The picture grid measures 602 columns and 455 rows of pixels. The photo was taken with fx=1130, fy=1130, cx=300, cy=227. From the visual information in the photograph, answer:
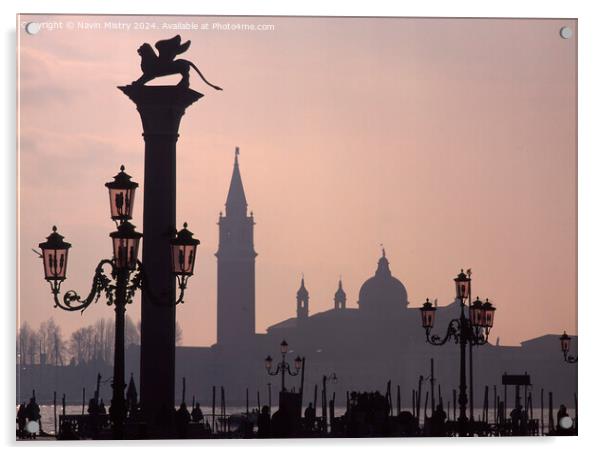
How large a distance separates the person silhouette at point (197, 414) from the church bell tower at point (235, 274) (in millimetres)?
504

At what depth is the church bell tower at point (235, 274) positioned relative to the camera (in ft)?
26.2

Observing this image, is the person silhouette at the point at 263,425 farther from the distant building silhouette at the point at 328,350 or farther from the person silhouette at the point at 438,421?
the person silhouette at the point at 438,421

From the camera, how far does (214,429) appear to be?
7.93 metres

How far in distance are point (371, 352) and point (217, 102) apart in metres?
2.14

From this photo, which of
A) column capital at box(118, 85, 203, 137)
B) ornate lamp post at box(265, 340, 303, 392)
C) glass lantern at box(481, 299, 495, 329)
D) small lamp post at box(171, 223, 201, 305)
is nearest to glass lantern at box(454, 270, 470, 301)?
Result: glass lantern at box(481, 299, 495, 329)

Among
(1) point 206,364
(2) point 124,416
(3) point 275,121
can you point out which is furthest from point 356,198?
(2) point 124,416

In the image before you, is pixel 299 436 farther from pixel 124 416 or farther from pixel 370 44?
pixel 370 44

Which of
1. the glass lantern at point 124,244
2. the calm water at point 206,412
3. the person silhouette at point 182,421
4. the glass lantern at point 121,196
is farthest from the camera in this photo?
the person silhouette at point 182,421

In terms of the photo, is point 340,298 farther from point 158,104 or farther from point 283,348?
point 158,104

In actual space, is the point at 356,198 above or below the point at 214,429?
above

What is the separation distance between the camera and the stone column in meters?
8.05

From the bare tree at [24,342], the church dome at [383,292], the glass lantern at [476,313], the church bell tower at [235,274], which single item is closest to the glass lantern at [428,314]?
the church dome at [383,292]

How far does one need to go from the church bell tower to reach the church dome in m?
0.82
